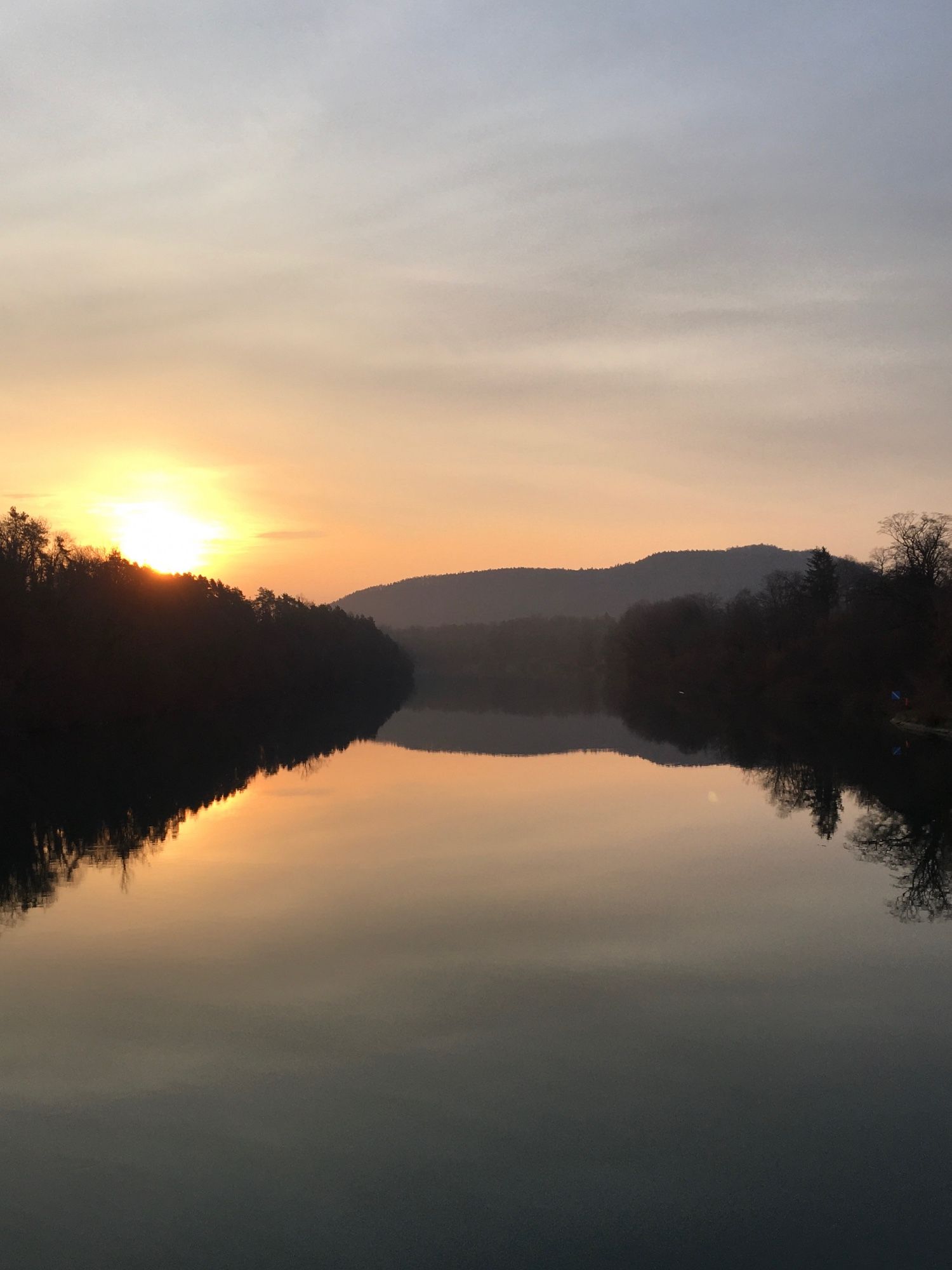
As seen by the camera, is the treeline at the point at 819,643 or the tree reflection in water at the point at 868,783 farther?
the treeline at the point at 819,643

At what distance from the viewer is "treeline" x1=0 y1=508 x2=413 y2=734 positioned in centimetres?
4588

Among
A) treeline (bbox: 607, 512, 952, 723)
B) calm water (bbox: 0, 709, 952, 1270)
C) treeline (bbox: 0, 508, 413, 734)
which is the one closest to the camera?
calm water (bbox: 0, 709, 952, 1270)

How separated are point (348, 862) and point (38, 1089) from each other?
11.0 m

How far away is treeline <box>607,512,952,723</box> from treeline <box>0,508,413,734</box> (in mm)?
30214

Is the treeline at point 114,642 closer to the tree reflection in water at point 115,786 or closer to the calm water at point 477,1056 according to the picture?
the tree reflection in water at point 115,786

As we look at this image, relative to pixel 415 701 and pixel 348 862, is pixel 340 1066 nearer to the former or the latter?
pixel 348 862

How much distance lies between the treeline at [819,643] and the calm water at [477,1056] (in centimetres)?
3454

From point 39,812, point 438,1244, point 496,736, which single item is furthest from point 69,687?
point 438,1244

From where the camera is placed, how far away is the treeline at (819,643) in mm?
58031

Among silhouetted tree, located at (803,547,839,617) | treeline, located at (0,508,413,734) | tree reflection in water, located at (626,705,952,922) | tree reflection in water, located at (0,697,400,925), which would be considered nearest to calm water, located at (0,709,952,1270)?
tree reflection in water, located at (626,705,952,922)

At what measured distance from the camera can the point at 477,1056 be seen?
10.1 m

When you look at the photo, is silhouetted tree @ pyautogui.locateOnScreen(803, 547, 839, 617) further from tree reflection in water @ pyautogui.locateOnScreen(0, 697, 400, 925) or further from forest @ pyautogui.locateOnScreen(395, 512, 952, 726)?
tree reflection in water @ pyautogui.locateOnScreen(0, 697, 400, 925)

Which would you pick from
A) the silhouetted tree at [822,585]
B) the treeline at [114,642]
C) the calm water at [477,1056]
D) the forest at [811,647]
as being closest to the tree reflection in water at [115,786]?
the calm water at [477,1056]

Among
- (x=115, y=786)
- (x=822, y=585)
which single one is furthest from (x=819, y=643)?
(x=115, y=786)
